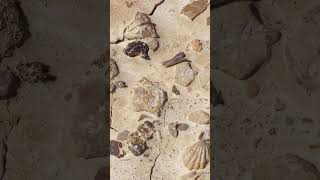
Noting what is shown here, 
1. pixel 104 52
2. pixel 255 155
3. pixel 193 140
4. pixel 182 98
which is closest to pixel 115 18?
pixel 104 52

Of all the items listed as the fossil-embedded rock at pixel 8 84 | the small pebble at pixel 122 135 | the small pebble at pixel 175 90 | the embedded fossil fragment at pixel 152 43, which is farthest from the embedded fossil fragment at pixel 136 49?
the fossil-embedded rock at pixel 8 84

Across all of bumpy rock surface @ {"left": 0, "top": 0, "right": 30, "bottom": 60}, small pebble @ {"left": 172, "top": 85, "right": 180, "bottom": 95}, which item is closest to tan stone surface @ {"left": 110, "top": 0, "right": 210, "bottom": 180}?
small pebble @ {"left": 172, "top": 85, "right": 180, "bottom": 95}

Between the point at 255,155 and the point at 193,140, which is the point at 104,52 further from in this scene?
the point at 255,155

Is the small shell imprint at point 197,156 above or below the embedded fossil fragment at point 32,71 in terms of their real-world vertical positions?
below

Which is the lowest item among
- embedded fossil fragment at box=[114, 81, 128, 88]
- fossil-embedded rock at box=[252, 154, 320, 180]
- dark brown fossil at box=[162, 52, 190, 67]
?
fossil-embedded rock at box=[252, 154, 320, 180]

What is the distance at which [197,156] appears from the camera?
1494 millimetres

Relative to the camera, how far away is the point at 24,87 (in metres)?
1.53

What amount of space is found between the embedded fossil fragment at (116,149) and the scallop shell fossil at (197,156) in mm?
187

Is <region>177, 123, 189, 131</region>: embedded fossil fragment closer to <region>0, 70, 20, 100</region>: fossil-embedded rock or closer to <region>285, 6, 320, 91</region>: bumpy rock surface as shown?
<region>285, 6, 320, 91</region>: bumpy rock surface

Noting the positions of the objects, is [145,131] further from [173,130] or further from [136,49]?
[136,49]

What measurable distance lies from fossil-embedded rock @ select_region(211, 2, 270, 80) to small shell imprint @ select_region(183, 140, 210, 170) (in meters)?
0.23

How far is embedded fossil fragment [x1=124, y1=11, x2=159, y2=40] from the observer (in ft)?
5.03

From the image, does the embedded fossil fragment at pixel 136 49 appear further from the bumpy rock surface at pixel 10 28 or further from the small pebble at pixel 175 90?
the bumpy rock surface at pixel 10 28

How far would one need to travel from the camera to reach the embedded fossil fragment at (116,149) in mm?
1525
